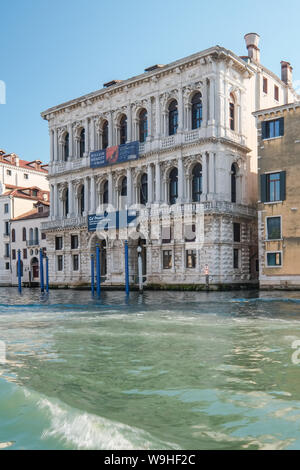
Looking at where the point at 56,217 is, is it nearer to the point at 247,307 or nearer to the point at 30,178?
the point at 30,178

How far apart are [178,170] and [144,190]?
3591 millimetres

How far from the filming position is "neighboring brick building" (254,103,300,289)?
2367 cm

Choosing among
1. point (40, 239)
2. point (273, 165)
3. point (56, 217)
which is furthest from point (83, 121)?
point (273, 165)

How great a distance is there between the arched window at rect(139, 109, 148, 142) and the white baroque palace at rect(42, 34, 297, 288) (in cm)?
7

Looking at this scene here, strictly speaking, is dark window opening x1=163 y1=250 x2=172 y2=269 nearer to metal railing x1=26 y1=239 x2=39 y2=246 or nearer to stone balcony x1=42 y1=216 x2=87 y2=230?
stone balcony x1=42 y1=216 x2=87 y2=230

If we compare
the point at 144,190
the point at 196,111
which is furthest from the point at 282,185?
the point at 144,190

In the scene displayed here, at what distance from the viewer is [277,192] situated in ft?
80.1

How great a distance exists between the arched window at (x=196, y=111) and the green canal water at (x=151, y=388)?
20642 millimetres

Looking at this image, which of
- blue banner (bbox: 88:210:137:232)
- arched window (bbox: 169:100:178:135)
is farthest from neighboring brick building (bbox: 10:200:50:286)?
arched window (bbox: 169:100:178:135)

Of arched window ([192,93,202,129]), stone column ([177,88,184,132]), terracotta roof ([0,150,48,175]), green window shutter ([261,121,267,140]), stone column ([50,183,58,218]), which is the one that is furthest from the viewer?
terracotta roof ([0,150,48,175])

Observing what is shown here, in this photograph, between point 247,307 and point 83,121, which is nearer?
point 247,307

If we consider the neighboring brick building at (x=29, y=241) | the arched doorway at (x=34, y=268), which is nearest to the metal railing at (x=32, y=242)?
the neighboring brick building at (x=29, y=241)

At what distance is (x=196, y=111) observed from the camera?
2970cm

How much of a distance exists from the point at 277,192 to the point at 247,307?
34.5 ft
